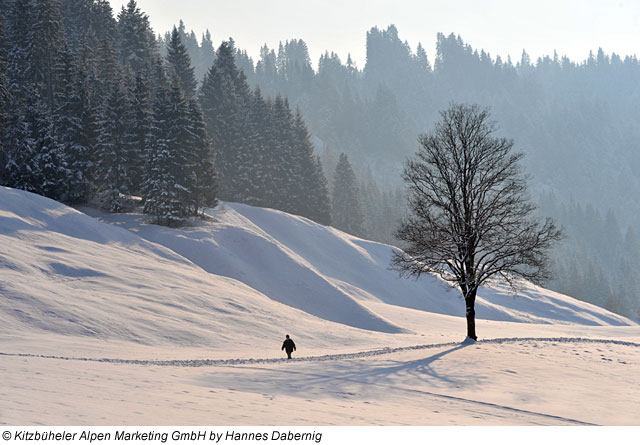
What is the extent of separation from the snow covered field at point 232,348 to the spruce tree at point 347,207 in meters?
35.8

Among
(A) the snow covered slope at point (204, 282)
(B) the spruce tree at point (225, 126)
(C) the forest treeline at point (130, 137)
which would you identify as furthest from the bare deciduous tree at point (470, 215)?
(B) the spruce tree at point (225, 126)

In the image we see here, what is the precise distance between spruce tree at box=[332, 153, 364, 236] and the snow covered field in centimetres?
3580

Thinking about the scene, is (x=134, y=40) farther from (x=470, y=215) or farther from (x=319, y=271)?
(x=470, y=215)

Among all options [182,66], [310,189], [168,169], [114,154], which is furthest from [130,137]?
[182,66]

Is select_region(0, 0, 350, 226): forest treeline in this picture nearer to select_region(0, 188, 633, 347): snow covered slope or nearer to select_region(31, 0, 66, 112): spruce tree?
select_region(31, 0, 66, 112): spruce tree

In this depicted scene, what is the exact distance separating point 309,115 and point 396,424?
190107 millimetres

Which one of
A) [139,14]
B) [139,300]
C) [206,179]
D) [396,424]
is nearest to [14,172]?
[206,179]

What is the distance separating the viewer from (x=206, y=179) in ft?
167

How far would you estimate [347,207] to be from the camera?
3305 inches

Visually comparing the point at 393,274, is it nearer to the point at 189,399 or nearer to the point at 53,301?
the point at 53,301

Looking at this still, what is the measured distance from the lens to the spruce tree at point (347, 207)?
273 feet

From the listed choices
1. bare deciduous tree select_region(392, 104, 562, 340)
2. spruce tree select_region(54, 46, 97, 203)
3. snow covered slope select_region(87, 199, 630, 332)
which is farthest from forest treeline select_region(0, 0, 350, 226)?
bare deciduous tree select_region(392, 104, 562, 340)

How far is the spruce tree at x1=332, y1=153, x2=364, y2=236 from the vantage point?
8312 cm

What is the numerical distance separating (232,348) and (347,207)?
204ft
